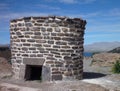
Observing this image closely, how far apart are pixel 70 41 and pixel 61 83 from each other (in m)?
2.02

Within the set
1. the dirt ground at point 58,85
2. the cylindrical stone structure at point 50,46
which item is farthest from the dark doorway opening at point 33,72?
the dirt ground at point 58,85

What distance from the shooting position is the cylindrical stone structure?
41.1 ft

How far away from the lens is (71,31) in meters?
12.8

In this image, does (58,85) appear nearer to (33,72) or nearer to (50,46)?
(50,46)

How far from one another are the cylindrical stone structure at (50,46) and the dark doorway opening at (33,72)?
3.7 inches

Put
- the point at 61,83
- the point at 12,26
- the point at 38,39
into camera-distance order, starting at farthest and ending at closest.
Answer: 1. the point at 12,26
2. the point at 38,39
3. the point at 61,83

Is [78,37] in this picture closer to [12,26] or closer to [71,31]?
[71,31]

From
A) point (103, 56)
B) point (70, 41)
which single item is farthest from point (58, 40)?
point (103, 56)

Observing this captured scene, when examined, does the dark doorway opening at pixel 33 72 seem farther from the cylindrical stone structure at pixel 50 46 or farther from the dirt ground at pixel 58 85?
the dirt ground at pixel 58 85

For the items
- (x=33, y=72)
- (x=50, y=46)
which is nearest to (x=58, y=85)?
(x=50, y=46)

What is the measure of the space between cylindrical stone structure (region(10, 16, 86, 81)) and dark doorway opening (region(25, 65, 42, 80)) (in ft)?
0.31

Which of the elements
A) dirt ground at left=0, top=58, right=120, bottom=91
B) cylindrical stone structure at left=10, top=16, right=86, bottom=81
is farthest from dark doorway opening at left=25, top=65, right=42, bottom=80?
dirt ground at left=0, top=58, right=120, bottom=91

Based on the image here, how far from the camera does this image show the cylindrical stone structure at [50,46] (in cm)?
1252

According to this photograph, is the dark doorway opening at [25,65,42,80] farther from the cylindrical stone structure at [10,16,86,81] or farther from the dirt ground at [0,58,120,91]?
the dirt ground at [0,58,120,91]
